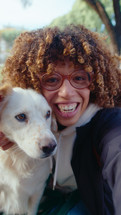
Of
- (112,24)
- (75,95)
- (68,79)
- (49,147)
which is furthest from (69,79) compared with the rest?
(112,24)

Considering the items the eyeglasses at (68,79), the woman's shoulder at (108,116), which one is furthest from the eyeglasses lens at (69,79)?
the woman's shoulder at (108,116)

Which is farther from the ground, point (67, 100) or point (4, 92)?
point (4, 92)

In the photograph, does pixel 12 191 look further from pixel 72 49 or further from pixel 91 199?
pixel 72 49

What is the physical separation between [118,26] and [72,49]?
7029 mm

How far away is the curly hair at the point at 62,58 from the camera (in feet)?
4.77

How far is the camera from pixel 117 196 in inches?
38.2

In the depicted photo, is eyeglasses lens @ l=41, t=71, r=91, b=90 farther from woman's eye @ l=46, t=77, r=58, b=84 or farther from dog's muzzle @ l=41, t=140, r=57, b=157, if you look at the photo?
dog's muzzle @ l=41, t=140, r=57, b=157

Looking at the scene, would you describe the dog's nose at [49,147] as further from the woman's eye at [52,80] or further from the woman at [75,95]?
the woman's eye at [52,80]

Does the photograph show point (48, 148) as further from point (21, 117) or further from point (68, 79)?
point (68, 79)

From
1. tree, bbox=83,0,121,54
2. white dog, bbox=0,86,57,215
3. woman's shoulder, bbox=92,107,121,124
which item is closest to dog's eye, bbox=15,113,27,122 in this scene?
white dog, bbox=0,86,57,215

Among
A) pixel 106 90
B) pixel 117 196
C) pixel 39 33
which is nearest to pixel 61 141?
pixel 106 90

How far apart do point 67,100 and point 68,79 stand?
0.17 meters

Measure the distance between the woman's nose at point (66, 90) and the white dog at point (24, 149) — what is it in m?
0.15

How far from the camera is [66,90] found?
4.75 feet
